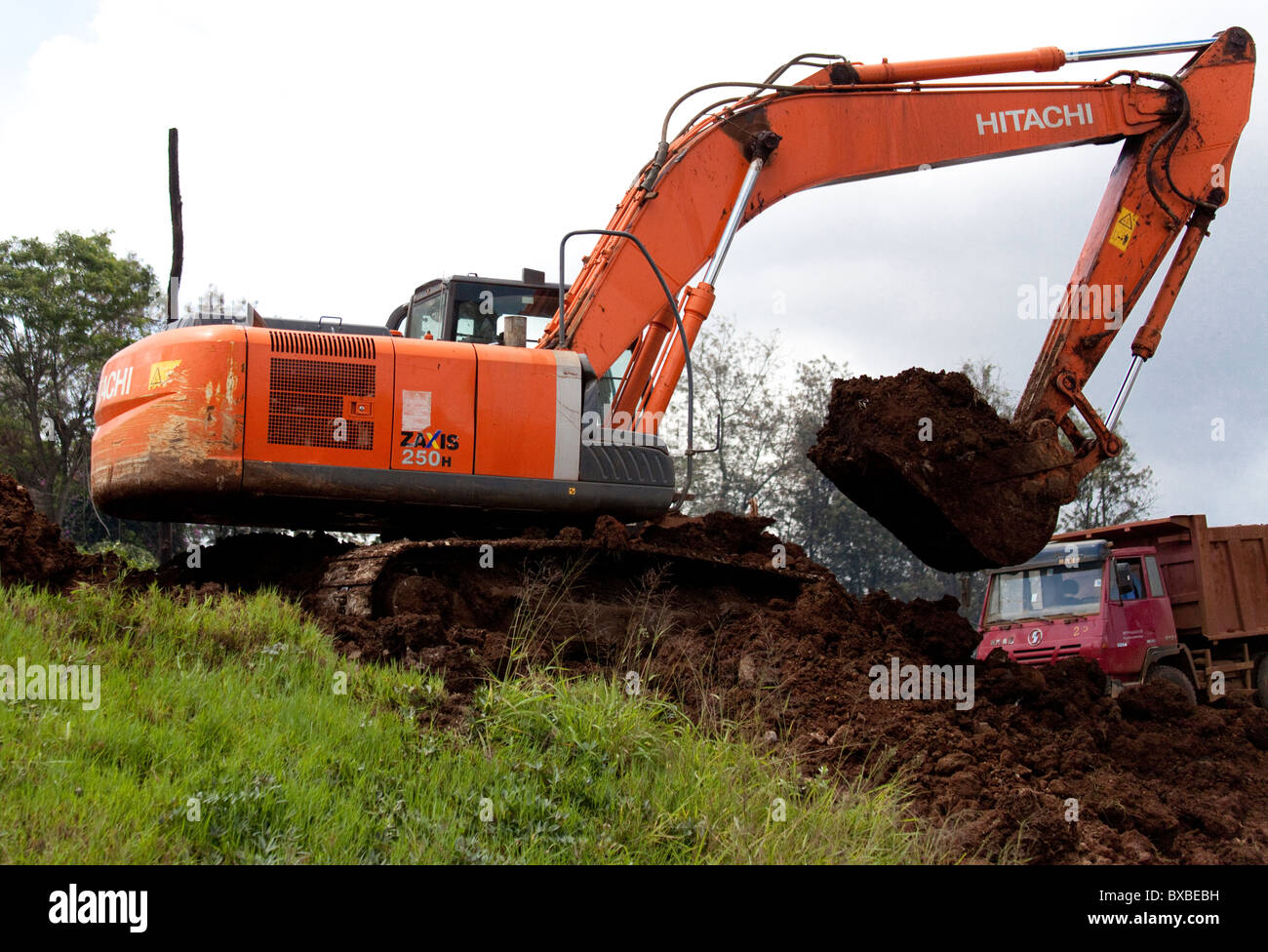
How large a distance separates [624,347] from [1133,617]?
6484 mm

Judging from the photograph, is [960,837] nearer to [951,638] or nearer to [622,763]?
[622,763]

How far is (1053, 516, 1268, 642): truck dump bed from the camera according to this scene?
12.9 m

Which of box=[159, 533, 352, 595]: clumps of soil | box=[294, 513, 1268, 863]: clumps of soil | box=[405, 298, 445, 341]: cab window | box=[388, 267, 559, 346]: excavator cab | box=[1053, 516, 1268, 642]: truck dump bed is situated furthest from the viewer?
box=[1053, 516, 1268, 642]: truck dump bed

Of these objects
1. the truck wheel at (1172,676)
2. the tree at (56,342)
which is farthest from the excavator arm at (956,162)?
the tree at (56,342)

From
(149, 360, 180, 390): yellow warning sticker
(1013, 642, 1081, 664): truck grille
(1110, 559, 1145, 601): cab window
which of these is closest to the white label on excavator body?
(149, 360, 180, 390): yellow warning sticker

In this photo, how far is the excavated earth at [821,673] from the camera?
6.00 metres

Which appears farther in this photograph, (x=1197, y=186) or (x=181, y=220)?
(x=181, y=220)

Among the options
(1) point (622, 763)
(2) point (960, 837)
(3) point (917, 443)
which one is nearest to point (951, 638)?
(3) point (917, 443)

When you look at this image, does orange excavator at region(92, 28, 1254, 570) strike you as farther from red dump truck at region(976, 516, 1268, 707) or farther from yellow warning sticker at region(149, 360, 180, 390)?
red dump truck at region(976, 516, 1268, 707)

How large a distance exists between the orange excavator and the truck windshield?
3.49 meters

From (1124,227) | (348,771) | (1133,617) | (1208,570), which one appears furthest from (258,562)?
(1208,570)

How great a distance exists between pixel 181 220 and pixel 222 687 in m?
6.55

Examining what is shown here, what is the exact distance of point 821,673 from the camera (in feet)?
23.7
